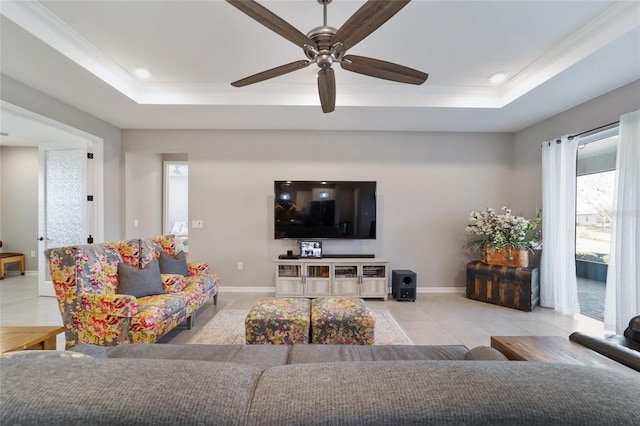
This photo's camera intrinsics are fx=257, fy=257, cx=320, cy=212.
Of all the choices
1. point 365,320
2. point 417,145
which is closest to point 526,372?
point 365,320

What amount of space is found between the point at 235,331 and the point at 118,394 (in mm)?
2373

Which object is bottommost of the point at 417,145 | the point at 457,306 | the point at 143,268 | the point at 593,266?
the point at 457,306

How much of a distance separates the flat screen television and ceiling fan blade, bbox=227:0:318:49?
2409 mm

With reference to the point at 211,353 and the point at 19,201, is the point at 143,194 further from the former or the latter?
the point at 211,353

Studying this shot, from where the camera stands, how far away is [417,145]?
13.6 feet

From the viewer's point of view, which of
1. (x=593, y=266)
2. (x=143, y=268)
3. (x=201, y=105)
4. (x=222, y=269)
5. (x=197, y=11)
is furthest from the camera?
(x=593, y=266)

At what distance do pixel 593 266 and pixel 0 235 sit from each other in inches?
445

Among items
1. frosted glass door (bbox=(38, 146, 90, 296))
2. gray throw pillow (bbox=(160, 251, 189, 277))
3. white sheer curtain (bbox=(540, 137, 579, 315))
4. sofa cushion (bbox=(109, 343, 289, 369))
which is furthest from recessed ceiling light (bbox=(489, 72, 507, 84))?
frosted glass door (bbox=(38, 146, 90, 296))

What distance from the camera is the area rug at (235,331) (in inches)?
97.0

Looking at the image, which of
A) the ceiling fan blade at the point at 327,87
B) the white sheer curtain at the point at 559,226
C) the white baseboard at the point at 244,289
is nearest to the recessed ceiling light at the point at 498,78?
the white sheer curtain at the point at 559,226

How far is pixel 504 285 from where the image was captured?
3510mm

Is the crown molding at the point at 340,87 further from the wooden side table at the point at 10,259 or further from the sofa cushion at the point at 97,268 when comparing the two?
the wooden side table at the point at 10,259

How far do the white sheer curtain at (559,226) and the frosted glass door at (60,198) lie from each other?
676 cm

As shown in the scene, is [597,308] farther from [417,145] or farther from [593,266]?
[417,145]
